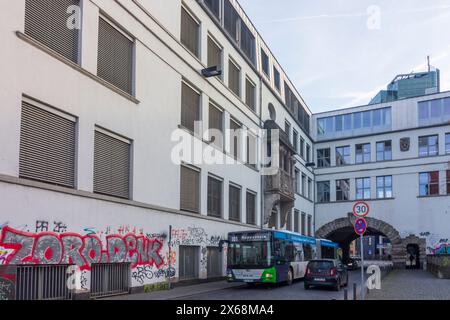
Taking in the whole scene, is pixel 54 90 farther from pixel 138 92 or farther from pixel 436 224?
pixel 436 224

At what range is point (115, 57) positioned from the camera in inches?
780

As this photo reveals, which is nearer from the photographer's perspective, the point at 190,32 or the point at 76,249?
the point at 76,249

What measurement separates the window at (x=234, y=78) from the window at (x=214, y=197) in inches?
259

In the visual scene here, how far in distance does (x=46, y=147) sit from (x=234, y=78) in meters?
19.0

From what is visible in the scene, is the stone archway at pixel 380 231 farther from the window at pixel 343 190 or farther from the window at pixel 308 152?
the window at pixel 308 152

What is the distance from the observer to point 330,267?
75.1 ft

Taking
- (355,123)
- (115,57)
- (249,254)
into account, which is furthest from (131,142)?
(355,123)

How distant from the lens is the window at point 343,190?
52.7 metres

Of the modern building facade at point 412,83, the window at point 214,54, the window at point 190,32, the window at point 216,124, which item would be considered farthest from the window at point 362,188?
the modern building facade at point 412,83

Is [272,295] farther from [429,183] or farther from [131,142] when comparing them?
[429,183]

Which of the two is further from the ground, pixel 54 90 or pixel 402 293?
pixel 54 90
